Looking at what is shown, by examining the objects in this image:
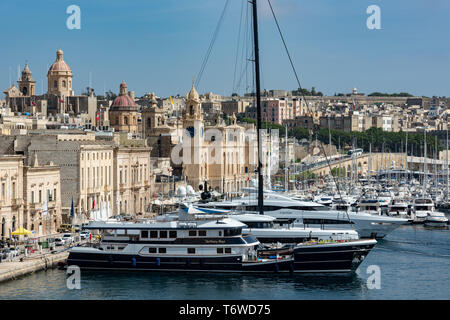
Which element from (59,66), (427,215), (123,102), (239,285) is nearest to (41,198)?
(239,285)

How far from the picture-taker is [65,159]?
5725 cm

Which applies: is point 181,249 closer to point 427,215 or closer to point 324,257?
point 324,257

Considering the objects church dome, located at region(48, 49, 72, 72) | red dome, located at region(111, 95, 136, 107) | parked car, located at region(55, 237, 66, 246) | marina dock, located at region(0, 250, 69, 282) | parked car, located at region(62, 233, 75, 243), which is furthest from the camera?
→ church dome, located at region(48, 49, 72, 72)

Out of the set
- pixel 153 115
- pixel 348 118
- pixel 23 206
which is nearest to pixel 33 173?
pixel 23 206

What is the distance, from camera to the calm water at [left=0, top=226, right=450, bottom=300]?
36219 millimetres

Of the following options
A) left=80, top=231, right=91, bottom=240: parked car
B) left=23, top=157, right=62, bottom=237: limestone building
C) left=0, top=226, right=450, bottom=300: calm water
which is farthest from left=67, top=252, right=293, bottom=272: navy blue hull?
left=23, top=157, right=62, bottom=237: limestone building

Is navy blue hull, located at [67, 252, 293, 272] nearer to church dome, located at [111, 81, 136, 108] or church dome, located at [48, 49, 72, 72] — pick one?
church dome, located at [111, 81, 136, 108]

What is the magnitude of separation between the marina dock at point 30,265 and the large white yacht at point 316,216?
964cm

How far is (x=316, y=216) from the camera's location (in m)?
51.8

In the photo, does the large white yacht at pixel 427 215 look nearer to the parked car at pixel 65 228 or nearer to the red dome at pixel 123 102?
the parked car at pixel 65 228

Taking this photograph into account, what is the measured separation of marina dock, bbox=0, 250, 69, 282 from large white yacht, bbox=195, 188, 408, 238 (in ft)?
31.6

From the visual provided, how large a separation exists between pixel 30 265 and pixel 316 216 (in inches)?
687
